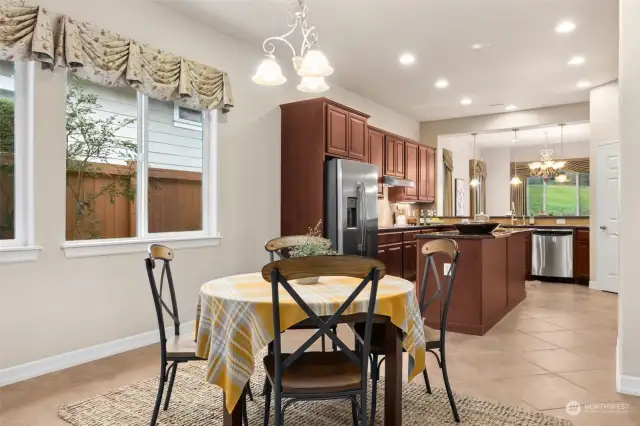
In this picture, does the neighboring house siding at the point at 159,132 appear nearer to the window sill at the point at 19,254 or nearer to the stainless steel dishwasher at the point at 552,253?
the window sill at the point at 19,254

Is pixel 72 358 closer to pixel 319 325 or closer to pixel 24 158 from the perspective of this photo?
pixel 24 158

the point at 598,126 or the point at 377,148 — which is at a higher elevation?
the point at 598,126

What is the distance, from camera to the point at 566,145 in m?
11.9

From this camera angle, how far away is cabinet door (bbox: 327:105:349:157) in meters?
4.81

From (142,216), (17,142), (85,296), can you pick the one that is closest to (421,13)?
(142,216)

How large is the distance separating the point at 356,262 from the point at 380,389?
4.59 ft

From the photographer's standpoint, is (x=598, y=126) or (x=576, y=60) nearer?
(x=576, y=60)

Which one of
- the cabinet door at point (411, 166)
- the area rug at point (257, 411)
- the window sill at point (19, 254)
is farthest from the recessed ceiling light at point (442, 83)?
the window sill at point (19, 254)

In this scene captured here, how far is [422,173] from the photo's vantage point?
7902mm

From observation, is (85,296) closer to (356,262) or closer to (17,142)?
(17,142)

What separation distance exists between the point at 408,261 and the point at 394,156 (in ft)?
5.48

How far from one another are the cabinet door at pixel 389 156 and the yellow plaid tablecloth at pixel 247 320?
193 inches

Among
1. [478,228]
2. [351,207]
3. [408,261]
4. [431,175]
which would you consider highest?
[431,175]

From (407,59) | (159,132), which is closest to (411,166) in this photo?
(407,59)
